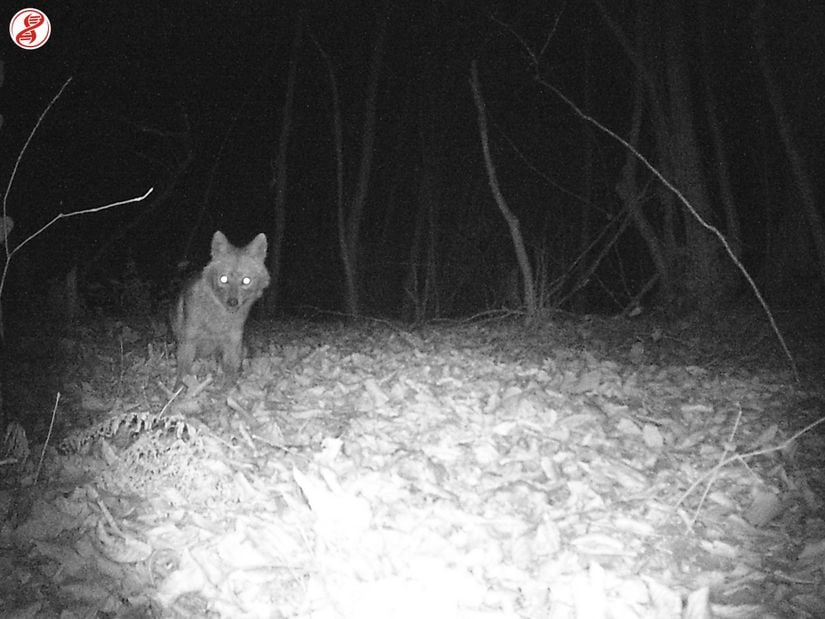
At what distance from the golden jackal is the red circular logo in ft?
8.13

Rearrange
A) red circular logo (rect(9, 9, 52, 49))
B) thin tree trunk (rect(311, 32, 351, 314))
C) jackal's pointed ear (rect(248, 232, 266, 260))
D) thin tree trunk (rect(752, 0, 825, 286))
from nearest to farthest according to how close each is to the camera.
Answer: red circular logo (rect(9, 9, 52, 49)) → jackal's pointed ear (rect(248, 232, 266, 260)) → thin tree trunk (rect(752, 0, 825, 286)) → thin tree trunk (rect(311, 32, 351, 314))

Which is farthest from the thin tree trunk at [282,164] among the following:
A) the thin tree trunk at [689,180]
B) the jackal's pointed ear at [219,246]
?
the thin tree trunk at [689,180]

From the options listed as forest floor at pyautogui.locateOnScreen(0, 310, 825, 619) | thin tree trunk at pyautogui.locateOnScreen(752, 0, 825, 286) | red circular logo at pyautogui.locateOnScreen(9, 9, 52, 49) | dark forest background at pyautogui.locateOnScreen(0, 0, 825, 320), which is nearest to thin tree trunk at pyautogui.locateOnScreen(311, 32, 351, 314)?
dark forest background at pyautogui.locateOnScreen(0, 0, 825, 320)

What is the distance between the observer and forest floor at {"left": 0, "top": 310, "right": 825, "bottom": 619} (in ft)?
9.12

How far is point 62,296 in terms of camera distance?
9477 millimetres

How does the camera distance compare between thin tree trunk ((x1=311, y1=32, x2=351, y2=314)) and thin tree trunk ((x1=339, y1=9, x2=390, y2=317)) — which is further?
thin tree trunk ((x1=311, y1=32, x2=351, y2=314))

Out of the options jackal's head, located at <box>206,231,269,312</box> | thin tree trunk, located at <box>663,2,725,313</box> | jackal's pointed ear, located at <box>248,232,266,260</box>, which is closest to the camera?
jackal's head, located at <box>206,231,269,312</box>

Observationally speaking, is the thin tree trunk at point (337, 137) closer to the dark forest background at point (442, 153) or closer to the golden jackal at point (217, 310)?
the dark forest background at point (442, 153)

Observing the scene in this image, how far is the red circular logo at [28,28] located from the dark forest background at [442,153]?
0.28 m

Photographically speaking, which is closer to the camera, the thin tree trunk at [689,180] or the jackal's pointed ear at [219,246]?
the jackal's pointed ear at [219,246]

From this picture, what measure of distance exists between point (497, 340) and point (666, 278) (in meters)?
3.51

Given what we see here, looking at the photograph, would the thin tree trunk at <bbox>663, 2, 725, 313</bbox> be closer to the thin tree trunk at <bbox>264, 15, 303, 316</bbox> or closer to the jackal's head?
the jackal's head

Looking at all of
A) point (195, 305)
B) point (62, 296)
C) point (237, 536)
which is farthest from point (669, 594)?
point (62, 296)

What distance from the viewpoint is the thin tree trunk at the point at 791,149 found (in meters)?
8.46
